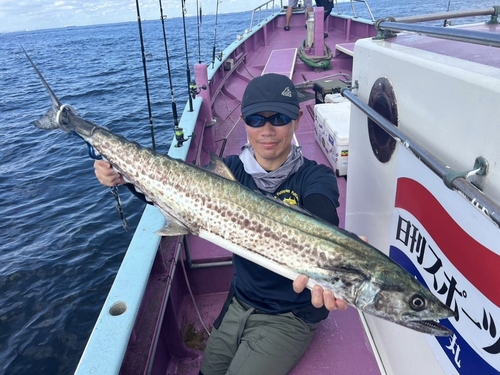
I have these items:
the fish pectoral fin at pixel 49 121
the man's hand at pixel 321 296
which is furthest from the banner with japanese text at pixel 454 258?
the fish pectoral fin at pixel 49 121

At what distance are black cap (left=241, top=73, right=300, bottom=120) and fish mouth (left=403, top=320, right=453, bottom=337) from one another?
138 centimetres

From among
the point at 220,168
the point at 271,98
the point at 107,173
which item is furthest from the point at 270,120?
the point at 107,173

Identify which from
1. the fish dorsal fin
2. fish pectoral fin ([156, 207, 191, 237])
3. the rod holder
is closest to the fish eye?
the rod holder

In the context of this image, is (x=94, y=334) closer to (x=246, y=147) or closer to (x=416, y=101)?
(x=246, y=147)

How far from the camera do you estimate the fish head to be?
1.76m

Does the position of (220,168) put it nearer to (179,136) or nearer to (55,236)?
(179,136)

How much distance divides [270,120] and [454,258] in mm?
1337

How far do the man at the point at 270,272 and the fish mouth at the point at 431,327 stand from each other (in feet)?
2.38

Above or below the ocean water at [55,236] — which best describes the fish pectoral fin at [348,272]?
above

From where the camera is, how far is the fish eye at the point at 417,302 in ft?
5.89

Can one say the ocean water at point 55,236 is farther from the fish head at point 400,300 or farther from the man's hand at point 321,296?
the fish head at point 400,300

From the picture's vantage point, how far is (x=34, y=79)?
1128 inches

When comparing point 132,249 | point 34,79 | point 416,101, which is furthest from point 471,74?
point 34,79

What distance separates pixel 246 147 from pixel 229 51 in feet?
26.6
